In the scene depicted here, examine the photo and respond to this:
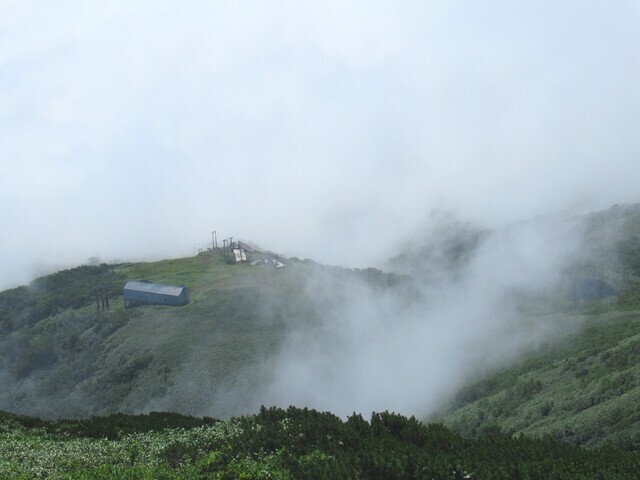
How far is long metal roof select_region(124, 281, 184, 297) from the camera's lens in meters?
86.9

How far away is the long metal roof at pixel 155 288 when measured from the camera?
3423 inches

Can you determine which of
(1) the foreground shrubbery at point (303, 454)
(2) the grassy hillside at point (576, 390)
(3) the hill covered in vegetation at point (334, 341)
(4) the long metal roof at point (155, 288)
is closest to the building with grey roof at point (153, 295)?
(4) the long metal roof at point (155, 288)

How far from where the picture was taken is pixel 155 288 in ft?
292

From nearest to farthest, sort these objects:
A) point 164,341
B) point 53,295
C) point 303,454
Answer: point 303,454 → point 164,341 → point 53,295

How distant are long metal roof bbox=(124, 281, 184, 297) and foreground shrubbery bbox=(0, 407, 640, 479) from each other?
183 ft

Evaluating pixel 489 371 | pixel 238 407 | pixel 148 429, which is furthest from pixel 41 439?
pixel 489 371

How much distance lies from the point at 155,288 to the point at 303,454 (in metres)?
69.2

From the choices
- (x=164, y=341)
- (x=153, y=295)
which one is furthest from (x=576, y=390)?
(x=153, y=295)

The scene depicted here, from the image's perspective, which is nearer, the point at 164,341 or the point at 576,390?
the point at 576,390

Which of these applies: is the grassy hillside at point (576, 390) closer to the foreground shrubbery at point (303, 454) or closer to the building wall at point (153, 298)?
the foreground shrubbery at point (303, 454)

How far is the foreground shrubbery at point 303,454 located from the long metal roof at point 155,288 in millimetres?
55811

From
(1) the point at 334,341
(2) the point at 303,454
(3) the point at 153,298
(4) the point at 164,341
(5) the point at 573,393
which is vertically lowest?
(5) the point at 573,393

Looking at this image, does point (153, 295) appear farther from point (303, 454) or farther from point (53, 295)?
point (303, 454)

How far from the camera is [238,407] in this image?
60906mm
